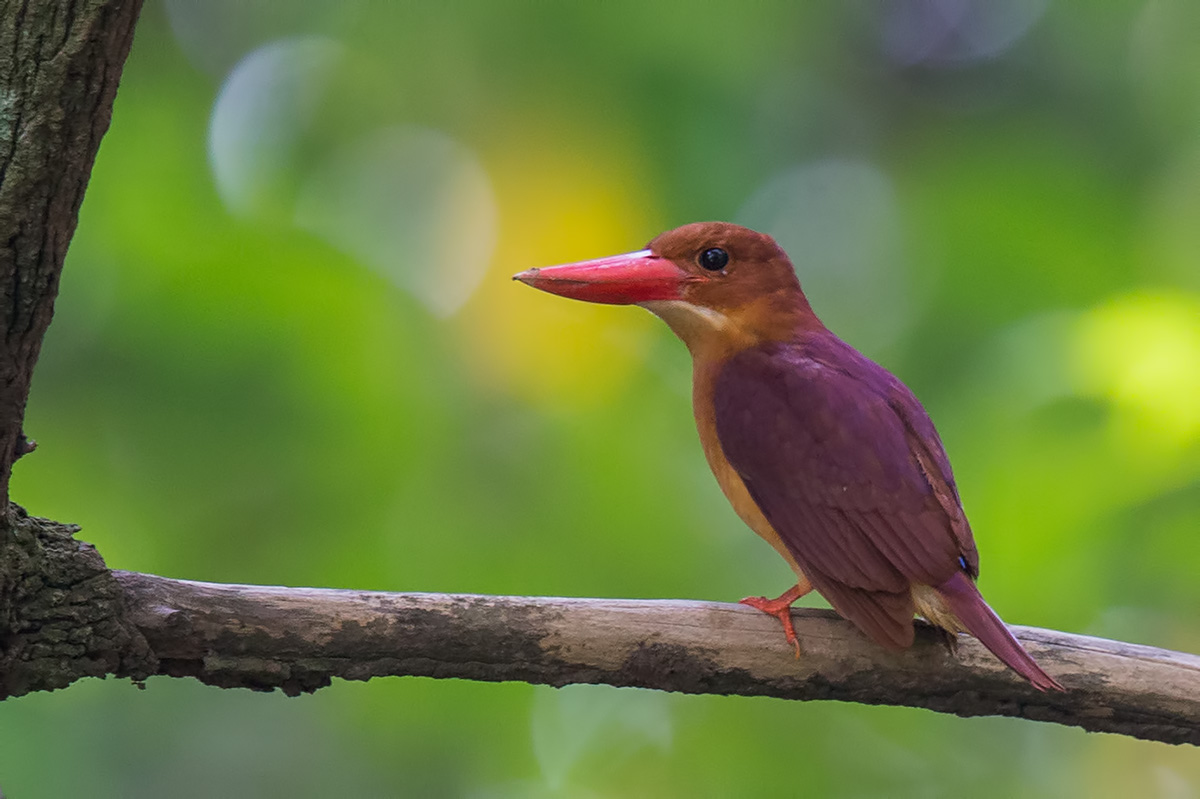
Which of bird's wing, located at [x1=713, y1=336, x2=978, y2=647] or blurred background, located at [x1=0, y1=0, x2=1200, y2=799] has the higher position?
blurred background, located at [x1=0, y1=0, x2=1200, y2=799]

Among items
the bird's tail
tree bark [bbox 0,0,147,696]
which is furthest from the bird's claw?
tree bark [bbox 0,0,147,696]

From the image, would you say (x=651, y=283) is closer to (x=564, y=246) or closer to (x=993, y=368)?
(x=564, y=246)

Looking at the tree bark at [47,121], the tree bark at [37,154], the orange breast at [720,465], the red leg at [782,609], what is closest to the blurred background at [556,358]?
the orange breast at [720,465]

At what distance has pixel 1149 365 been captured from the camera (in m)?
2.78

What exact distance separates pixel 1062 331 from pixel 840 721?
1074 millimetres

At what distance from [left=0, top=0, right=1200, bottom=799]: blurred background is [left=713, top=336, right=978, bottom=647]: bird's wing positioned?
1.10 m

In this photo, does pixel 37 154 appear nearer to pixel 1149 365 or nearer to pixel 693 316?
pixel 693 316

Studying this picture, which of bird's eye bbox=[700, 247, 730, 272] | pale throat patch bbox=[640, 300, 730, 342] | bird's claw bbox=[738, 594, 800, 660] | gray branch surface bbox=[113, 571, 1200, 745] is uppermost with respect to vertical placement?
bird's eye bbox=[700, 247, 730, 272]

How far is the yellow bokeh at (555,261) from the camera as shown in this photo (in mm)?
2914

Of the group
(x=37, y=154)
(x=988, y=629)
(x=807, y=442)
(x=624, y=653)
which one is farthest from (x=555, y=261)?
(x=37, y=154)

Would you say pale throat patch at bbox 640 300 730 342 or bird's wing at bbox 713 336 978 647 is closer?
bird's wing at bbox 713 336 978 647

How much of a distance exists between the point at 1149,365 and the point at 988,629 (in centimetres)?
145

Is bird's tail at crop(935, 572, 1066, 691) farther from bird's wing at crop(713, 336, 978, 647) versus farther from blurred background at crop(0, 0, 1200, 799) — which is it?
blurred background at crop(0, 0, 1200, 799)

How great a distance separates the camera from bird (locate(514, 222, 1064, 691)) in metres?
1.66
